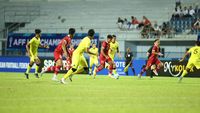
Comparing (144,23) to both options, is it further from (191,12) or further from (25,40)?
(25,40)

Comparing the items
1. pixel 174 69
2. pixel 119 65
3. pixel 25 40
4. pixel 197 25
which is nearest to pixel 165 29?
pixel 197 25

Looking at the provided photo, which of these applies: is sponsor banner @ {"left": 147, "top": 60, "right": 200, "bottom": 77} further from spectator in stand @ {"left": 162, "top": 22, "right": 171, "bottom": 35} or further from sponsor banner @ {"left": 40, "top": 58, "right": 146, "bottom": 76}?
spectator in stand @ {"left": 162, "top": 22, "right": 171, "bottom": 35}

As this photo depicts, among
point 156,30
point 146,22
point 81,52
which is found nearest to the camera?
point 81,52

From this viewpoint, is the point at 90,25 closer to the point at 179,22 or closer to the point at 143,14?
the point at 143,14

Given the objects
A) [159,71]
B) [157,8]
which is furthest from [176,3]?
[159,71]

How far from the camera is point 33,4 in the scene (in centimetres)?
5753

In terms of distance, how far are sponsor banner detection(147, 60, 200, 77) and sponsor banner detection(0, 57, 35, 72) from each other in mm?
11901

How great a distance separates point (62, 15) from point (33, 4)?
176 inches

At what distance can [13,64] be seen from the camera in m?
47.0

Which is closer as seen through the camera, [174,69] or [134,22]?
[174,69]

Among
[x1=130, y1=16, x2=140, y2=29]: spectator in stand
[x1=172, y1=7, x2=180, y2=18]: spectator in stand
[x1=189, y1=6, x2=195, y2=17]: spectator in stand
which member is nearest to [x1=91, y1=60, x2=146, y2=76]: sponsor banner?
[x1=130, y1=16, x2=140, y2=29]: spectator in stand

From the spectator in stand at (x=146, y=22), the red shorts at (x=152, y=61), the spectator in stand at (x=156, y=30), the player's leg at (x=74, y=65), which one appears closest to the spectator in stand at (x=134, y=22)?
the spectator in stand at (x=146, y=22)

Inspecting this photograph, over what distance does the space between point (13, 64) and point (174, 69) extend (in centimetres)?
1462

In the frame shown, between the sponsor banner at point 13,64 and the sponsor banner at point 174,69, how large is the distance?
11901 millimetres
